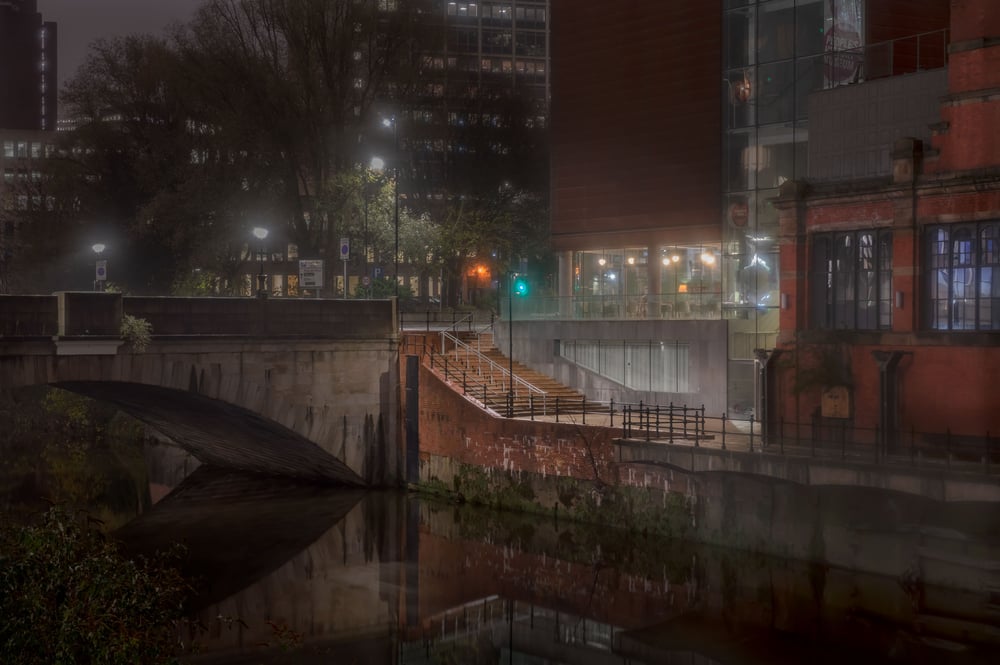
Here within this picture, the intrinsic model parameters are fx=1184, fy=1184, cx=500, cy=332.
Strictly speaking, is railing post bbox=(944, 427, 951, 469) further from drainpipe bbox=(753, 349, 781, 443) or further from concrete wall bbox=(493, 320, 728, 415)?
Answer: concrete wall bbox=(493, 320, 728, 415)

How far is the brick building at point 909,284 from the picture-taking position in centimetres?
2898

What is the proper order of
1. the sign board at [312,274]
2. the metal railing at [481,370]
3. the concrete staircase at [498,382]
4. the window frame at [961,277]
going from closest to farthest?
1. the window frame at [961,277]
2. the concrete staircase at [498,382]
3. the metal railing at [481,370]
4. the sign board at [312,274]

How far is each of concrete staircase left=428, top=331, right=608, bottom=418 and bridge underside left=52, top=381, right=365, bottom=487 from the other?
5385 millimetres

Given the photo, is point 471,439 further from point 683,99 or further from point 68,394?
point 68,394

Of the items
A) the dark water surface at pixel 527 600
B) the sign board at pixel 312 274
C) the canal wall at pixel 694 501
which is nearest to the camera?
the dark water surface at pixel 527 600

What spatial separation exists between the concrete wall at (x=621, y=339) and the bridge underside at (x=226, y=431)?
354 inches

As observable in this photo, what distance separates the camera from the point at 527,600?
Answer: 1155 inches

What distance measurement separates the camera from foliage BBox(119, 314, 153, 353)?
36312mm

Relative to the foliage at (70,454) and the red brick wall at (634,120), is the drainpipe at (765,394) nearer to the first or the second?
the red brick wall at (634,120)

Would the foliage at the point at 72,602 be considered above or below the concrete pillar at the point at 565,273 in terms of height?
below

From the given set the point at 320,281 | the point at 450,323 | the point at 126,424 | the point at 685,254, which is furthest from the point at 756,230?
the point at 126,424

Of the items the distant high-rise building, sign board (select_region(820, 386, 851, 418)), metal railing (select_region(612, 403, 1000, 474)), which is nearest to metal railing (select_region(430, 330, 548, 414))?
metal railing (select_region(612, 403, 1000, 474))

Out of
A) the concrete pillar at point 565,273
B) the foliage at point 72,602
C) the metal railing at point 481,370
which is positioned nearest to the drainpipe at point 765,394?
the metal railing at point 481,370

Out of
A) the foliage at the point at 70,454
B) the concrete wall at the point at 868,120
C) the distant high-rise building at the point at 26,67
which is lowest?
the foliage at the point at 70,454
